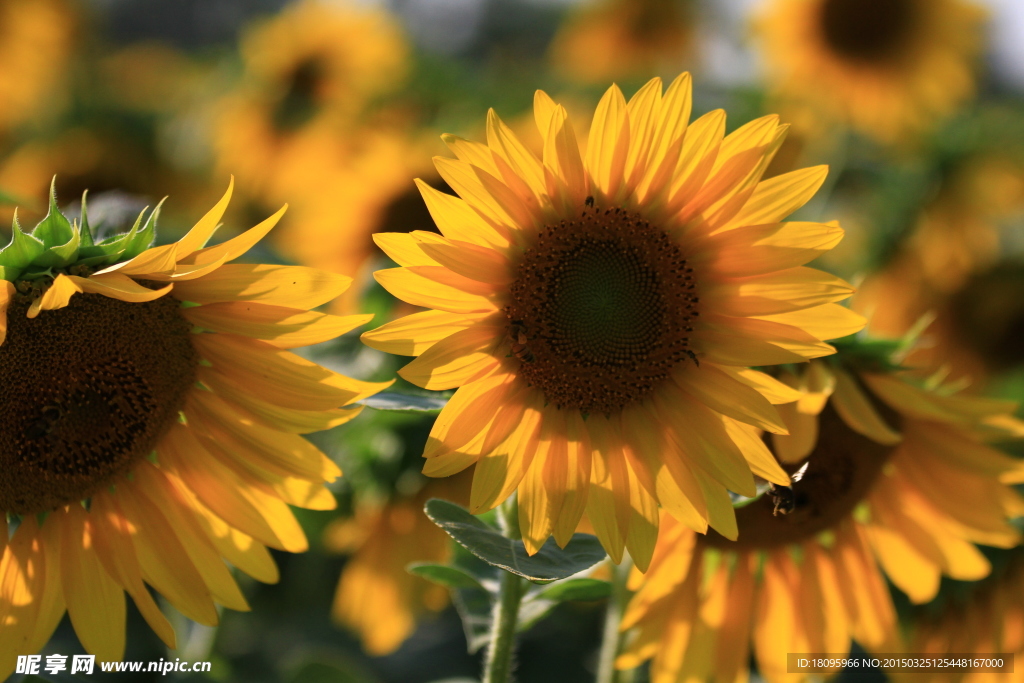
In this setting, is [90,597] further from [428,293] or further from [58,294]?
[428,293]

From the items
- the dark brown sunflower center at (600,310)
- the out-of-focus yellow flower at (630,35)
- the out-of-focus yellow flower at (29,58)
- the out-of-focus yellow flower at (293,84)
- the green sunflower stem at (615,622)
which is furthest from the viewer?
the out-of-focus yellow flower at (630,35)

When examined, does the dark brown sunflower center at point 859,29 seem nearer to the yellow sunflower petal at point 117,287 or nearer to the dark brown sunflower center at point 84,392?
the dark brown sunflower center at point 84,392

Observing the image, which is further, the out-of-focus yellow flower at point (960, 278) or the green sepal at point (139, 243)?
the out-of-focus yellow flower at point (960, 278)

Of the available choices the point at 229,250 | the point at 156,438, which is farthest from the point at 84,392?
the point at 229,250

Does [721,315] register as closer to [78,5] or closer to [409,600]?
[409,600]

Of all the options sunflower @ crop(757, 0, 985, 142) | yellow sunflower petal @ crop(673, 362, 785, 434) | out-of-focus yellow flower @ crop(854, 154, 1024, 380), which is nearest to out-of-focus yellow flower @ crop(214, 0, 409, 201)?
sunflower @ crop(757, 0, 985, 142)

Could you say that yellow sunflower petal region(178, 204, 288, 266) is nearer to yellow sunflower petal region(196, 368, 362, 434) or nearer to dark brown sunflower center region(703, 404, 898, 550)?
yellow sunflower petal region(196, 368, 362, 434)

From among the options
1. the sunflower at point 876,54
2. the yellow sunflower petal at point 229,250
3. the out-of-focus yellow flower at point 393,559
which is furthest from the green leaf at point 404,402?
the sunflower at point 876,54
